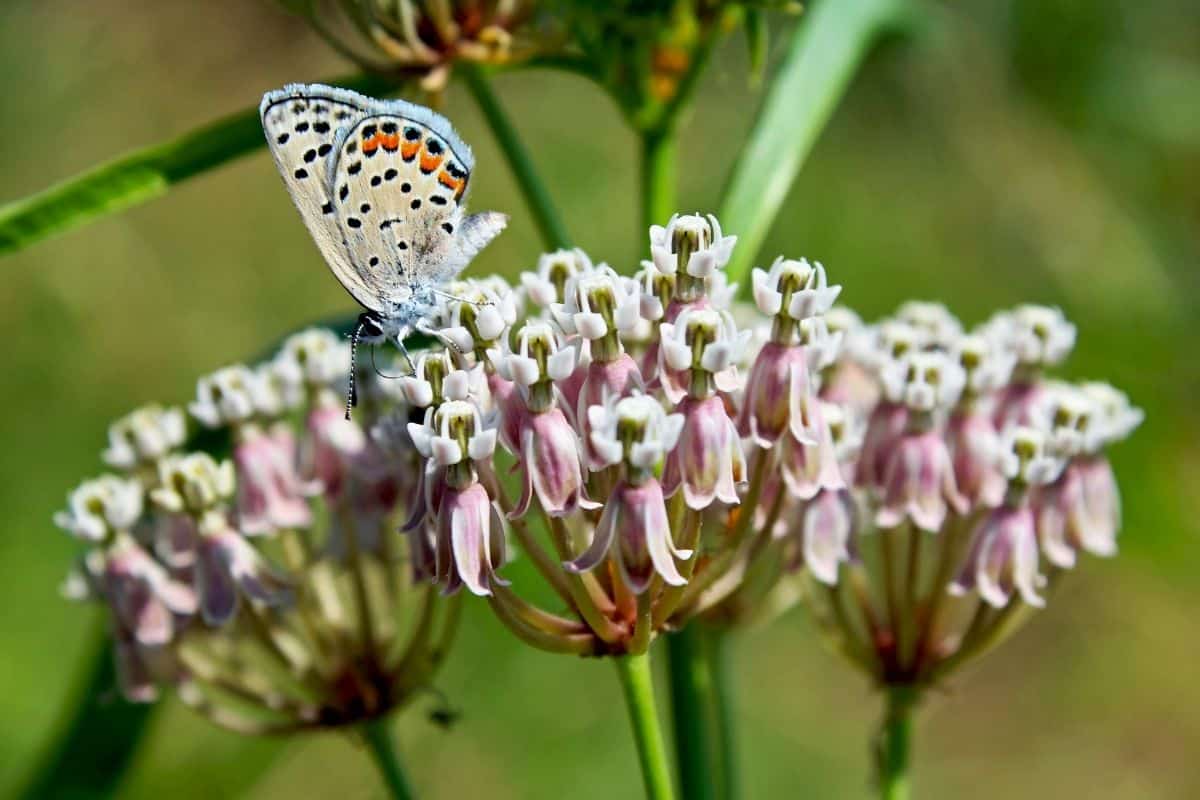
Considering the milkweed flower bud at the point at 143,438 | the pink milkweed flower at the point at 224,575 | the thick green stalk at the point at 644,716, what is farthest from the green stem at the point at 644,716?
the milkweed flower bud at the point at 143,438

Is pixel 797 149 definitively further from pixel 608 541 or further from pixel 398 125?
pixel 608 541

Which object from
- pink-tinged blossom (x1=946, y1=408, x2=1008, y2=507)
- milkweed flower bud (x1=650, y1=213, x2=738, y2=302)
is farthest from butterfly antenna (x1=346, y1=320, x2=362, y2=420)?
pink-tinged blossom (x1=946, y1=408, x2=1008, y2=507)

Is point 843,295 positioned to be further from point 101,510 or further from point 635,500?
point 635,500

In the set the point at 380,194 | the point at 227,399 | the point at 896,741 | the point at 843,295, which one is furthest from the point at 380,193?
the point at 843,295

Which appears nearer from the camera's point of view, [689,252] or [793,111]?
[689,252]

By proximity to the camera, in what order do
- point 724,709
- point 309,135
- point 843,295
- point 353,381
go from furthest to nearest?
point 843,295 < point 724,709 < point 353,381 < point 309,135

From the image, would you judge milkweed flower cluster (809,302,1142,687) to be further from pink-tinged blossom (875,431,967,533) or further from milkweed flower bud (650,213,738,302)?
milkweed flower bud (650,213,738,302)
